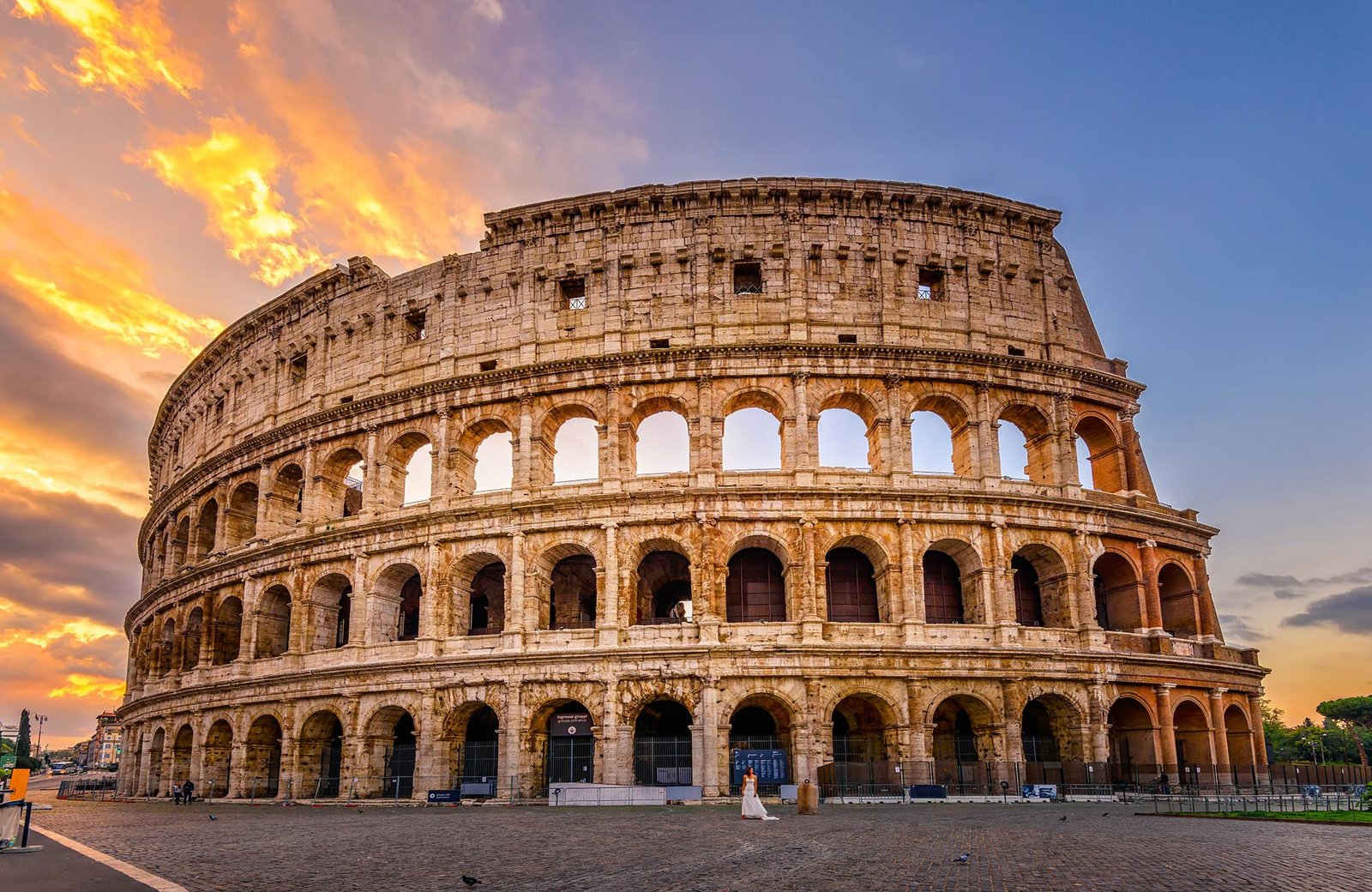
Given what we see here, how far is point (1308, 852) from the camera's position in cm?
1267

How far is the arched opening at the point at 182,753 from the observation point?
3647 cm

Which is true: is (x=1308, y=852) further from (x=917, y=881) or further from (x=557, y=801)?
(x=557, y=801)

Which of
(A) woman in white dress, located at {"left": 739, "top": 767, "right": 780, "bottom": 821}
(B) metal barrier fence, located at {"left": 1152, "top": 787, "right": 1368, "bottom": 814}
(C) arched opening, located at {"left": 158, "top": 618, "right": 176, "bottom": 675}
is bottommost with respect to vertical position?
(B) metal barrier fence, located at {"left": 1152, "top": 787, "right": 1368, "bottom": 814}

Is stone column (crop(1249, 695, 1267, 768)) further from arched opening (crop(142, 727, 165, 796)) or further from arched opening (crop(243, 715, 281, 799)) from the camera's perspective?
arched opening (crop(142, 727, 165, 796))

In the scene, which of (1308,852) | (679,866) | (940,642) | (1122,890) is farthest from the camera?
(940,642)

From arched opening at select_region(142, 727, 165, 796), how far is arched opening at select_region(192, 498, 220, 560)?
24.0 ft

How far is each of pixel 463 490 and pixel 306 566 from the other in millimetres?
6315

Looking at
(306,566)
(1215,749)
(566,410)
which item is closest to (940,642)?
(1215,749)

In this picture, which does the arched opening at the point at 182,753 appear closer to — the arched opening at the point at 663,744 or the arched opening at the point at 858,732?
the arched opening at the point at 663,744

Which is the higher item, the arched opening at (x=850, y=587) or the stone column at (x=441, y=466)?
the stone column at (x=441, y=466)

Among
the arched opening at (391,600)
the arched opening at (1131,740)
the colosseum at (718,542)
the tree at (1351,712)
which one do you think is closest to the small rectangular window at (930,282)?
the colosseum at (718,542)

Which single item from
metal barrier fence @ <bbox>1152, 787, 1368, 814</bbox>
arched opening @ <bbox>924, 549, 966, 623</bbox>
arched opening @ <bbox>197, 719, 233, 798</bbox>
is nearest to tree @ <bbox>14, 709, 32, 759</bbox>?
arched opening @ <bbox>197, 719, 233, 798</bbox>

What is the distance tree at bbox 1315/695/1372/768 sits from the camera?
265 feet

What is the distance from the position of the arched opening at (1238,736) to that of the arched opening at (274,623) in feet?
108
